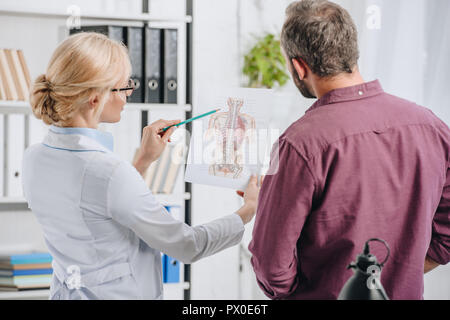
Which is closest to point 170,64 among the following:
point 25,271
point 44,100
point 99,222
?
point 44,100

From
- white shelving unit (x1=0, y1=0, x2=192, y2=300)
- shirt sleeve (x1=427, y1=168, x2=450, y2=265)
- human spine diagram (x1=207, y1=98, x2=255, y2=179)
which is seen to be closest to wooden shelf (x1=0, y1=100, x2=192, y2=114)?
white shelving unit (x1=0, y1=0, x2=192, y2=300)

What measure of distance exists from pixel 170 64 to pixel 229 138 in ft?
1.78

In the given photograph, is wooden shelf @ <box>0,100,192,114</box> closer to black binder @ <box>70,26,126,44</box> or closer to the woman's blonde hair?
black binder @ <box>70,26,126,44</box>

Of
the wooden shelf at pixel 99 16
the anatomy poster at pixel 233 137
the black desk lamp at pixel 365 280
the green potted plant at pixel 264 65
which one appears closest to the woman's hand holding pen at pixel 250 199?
the anatomy poster at pixel 233 137

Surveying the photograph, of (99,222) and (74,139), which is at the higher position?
(74,139)

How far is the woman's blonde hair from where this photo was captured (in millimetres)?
873

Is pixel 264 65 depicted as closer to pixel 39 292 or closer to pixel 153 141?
pixel 153 141

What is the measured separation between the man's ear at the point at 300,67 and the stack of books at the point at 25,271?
118cm

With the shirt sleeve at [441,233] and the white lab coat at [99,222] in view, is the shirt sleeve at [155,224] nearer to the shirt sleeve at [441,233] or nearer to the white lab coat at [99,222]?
the white lab coat at [99,222]

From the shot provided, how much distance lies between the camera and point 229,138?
3.49ft

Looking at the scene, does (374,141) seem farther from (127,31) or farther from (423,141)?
(127,31)

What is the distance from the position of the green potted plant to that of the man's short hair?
400 millimetres

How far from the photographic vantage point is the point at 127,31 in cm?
146
